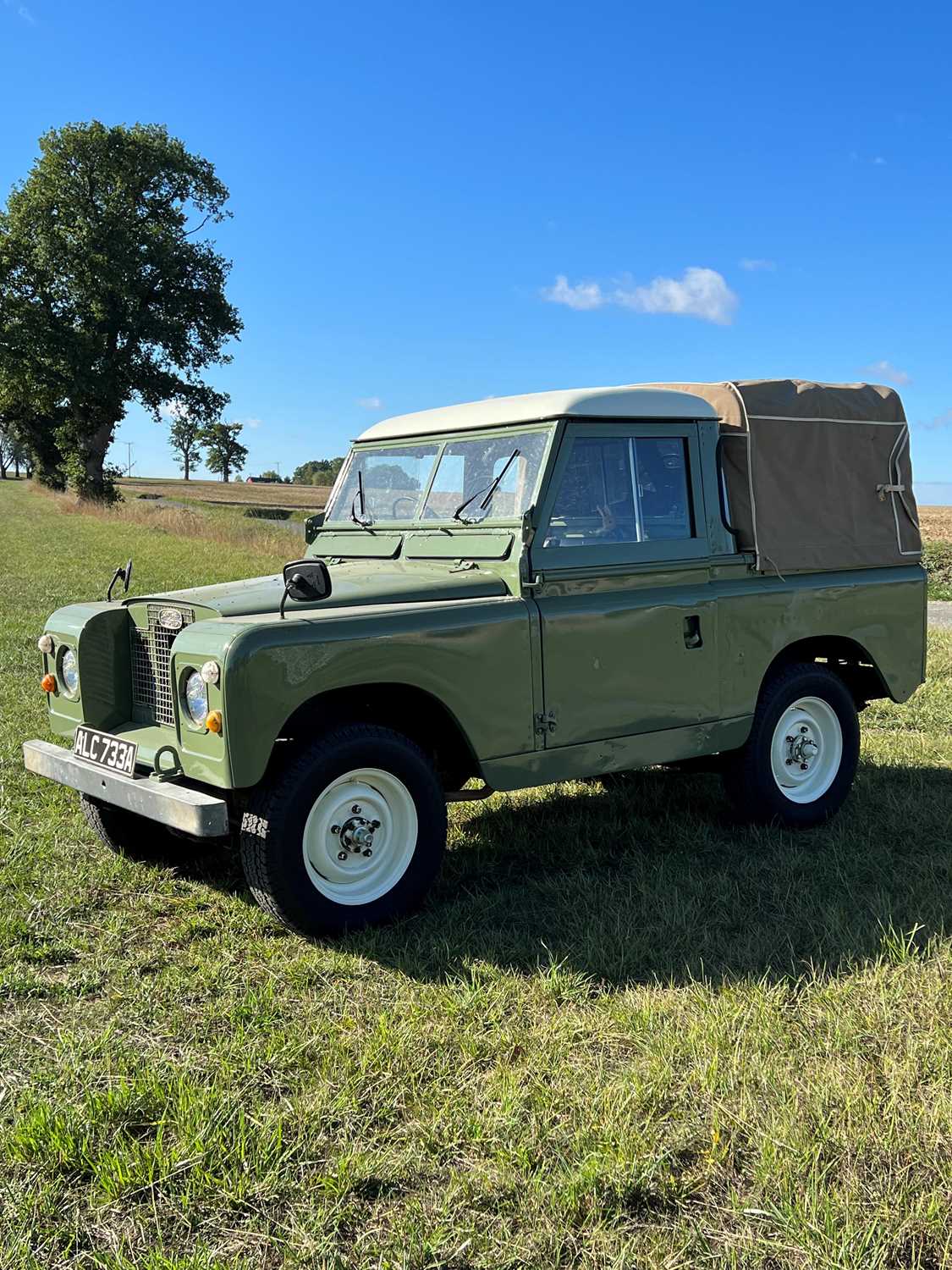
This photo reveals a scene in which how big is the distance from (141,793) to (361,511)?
81.6 inches

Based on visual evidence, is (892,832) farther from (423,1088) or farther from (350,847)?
(423,1088)

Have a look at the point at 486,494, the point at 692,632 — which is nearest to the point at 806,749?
the point at 692,632

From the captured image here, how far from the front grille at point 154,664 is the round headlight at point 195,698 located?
0.81 feet

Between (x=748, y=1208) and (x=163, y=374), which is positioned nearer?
(x=748, y=1208)

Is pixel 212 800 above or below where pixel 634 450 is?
below

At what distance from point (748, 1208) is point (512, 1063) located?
89 centimetres

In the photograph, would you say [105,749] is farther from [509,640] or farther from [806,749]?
[806,749]

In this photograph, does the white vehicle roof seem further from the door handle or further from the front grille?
the front grille

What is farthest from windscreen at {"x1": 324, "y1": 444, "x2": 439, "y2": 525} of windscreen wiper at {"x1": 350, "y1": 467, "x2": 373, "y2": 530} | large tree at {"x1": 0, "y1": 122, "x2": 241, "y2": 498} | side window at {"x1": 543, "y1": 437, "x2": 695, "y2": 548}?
large tree at {"x1": 0, "y1": 122, "x2": 241, "y2": 498}

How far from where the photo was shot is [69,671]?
4.92m

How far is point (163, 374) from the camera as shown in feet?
135

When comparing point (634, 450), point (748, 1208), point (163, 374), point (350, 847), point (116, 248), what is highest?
point (116, 248)

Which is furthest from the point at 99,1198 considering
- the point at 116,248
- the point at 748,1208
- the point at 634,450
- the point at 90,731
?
the point at 116,248

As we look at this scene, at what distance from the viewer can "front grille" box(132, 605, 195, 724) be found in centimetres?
451
